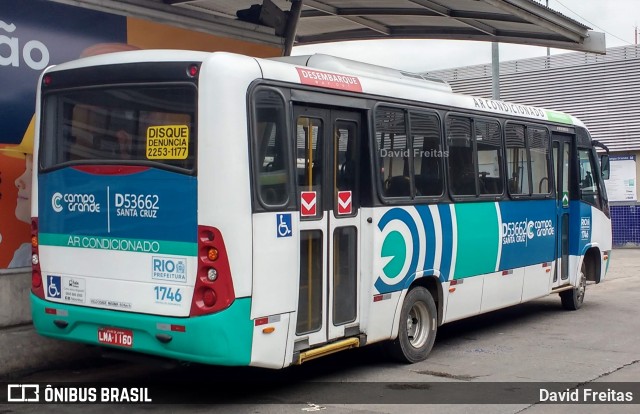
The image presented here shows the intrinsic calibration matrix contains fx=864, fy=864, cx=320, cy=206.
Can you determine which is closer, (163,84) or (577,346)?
(163,84)

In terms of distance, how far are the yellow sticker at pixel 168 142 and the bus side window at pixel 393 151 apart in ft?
8.02

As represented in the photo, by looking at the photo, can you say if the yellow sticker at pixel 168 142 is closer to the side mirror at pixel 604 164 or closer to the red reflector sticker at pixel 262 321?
the red reflector sticker at pixel 262 321

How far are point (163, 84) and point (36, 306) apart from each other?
2.47m

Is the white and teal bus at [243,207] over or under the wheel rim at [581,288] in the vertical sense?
over

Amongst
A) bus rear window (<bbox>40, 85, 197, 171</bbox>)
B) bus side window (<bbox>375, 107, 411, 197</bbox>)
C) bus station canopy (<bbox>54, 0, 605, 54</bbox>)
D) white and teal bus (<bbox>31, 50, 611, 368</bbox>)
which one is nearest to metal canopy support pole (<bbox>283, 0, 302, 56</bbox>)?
bus station canopy (<bbox>54, 0, 605, 54</bbox>)

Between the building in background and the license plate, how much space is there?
2365 centimetres

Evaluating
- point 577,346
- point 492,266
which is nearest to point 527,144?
point 492,266

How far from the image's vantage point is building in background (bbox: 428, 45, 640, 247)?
28812 millimetres

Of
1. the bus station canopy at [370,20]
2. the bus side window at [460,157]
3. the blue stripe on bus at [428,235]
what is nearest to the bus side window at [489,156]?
the bus side window at [460,157]

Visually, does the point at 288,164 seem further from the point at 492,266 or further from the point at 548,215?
the point at 548,215

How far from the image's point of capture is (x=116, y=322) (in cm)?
743

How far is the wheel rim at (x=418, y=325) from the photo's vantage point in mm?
9797

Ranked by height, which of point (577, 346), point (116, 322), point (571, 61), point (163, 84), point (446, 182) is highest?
point (571, 61)

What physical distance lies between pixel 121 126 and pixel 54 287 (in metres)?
1.63
